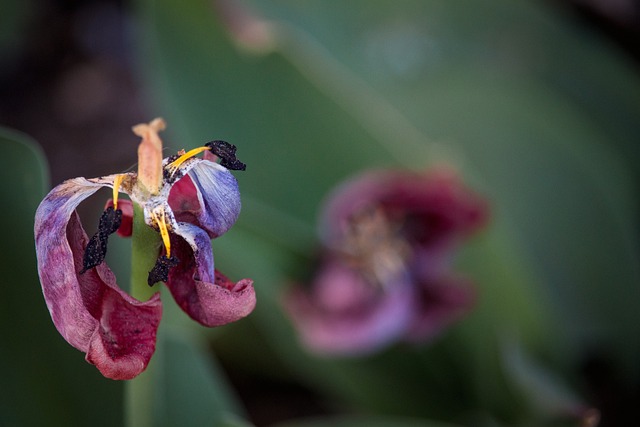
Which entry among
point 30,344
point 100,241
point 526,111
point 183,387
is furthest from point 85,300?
point 526,111

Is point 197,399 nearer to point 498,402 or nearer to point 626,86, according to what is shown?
point 498,402

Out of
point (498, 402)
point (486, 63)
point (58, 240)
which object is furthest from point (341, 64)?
point (58, 240)

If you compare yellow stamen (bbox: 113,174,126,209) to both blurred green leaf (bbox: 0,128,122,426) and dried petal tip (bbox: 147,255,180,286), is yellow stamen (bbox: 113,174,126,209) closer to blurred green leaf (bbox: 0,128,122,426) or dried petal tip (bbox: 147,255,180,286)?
dried petal tip (bbox: 147,255,180,286)

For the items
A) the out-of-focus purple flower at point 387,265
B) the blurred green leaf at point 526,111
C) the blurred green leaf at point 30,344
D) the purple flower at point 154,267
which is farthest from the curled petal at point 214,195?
the blurred green leaf at point 526,111

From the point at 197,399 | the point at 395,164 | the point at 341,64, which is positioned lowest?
the point at 197,399

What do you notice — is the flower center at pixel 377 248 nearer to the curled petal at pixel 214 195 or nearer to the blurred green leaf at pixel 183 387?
the blurred green leaf at pixel 183 387

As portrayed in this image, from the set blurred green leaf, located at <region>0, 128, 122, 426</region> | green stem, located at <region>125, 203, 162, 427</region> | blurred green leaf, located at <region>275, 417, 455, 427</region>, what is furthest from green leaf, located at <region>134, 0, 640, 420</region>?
green stem, located at <region>125, 203, 162, 427</region>

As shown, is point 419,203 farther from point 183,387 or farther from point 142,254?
point 142,254
